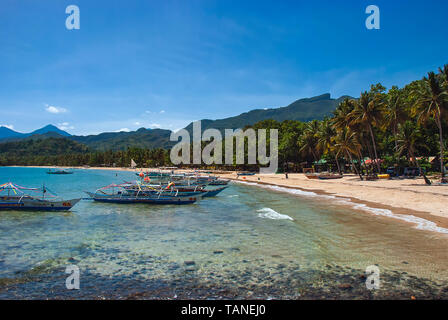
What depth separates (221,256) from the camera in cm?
1213

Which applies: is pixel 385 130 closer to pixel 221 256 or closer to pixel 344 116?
pixel 344 116

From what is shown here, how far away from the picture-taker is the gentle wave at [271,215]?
21.0 meters

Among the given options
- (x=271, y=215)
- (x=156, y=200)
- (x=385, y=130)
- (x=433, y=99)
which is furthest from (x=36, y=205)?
(x=385, y=130)

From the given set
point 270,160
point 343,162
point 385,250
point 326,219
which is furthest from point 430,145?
point 385,250

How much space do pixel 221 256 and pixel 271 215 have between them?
34.7ft

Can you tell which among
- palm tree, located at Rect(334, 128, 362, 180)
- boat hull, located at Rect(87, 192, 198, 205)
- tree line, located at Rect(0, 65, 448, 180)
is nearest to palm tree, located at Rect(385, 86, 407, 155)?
tree line, located at Rect(0, 65, 448, 180)

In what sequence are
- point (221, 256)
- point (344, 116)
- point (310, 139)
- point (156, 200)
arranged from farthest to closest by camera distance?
point (310, 139)
point (344, 116)
point (156, 200)
point (221, 256)

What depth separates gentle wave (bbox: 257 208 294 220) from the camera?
2102cm

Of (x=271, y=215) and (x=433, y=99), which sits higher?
(x=433, y=99)

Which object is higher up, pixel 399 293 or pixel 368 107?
pixel 368 107

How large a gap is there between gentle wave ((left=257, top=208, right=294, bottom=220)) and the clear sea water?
15 centimetres
